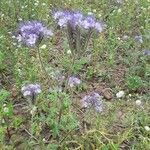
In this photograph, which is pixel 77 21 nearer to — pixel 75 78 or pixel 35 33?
pixel 35 33

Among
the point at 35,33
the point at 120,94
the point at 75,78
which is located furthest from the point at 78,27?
the point at 120,94

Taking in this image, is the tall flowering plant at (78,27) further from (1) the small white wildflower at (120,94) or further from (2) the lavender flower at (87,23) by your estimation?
(1) the small white wildflower at (120,94)

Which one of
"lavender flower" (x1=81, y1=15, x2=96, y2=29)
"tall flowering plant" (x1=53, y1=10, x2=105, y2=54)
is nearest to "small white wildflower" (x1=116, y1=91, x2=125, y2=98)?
"tall flowering plant" (x1=53, y1=10, x2=105, y2=54)

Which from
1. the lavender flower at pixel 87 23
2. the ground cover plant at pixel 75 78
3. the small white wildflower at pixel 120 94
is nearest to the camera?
the lavender flower at pixel 87 23

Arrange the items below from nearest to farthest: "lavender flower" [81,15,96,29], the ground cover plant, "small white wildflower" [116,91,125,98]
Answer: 1. "lavender flower" [81,15,96,29]
2. the ground cover plant
3. "small white wildflower" [116,91,125,98]

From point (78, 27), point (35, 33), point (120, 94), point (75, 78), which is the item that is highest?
point (78, 27)

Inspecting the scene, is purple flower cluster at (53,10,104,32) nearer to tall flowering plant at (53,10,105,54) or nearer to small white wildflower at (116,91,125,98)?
tall flowering plant at (53,10,105,54)

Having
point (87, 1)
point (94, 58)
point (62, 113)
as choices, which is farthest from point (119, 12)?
point (62, 113)

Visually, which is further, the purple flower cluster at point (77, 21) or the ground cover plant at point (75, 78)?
the ground cover plant at point (75, 78)

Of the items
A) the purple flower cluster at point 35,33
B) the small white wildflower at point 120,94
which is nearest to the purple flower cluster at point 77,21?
the purple flower cluster at point 35,33
